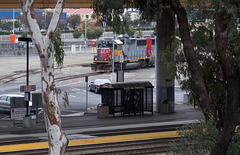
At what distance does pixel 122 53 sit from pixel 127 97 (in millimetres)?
25692

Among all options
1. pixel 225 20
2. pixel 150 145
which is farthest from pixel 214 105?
pixel 150 145

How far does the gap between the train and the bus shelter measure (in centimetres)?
2229

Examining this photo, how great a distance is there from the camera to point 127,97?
28375mm

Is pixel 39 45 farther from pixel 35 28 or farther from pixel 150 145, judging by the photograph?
pixel 150 145

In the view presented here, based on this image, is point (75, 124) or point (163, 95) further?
point (163, 95)

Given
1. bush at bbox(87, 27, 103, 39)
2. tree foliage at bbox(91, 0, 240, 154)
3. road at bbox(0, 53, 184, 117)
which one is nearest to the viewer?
tree foliage at bbox(91, 0, 240, 154)

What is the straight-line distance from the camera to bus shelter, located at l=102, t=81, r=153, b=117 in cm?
2806

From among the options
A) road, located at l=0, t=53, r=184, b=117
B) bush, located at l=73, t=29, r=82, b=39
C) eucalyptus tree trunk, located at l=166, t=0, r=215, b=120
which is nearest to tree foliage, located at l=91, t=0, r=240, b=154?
eucalyptus tree trunk, located at l=166, t=0, r=215, b=120

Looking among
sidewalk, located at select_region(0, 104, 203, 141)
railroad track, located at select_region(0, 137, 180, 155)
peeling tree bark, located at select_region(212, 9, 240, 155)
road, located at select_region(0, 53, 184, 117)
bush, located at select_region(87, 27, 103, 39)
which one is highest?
bush, located at select_region(87, 27, 103, 39)

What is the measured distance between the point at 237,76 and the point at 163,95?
17.3 meters

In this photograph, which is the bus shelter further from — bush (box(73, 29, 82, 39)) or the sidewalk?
bush (box(73, 29, 82, 39))

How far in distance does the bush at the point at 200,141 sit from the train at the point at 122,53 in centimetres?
3737

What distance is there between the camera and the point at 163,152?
60.6 feet

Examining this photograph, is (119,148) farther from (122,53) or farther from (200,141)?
(122,53)
